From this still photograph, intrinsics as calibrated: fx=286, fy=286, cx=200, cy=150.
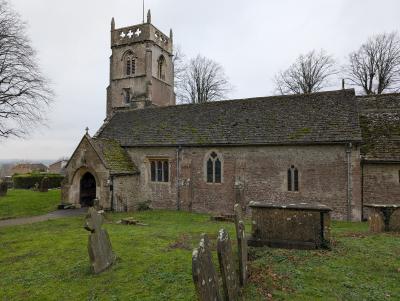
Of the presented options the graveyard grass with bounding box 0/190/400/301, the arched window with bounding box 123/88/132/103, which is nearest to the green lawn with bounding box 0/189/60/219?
the graveyard grass with bounding box 0/190/400/301

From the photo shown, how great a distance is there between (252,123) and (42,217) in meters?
15.3

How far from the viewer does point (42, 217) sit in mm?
18547

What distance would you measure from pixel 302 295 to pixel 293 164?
483 inches

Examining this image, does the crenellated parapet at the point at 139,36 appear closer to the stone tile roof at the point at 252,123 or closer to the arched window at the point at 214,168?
the stone tile roof at the point at 252,123

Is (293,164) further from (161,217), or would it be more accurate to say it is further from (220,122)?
(161,217)

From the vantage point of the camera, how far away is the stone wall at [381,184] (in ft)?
53.5

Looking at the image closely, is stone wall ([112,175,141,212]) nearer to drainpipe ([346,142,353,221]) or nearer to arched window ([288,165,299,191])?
arched window ([288,165,299,191])

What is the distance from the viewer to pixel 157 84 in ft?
104

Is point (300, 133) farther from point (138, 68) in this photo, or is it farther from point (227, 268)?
point (138, 68)

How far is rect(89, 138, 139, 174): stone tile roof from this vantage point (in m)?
20.4

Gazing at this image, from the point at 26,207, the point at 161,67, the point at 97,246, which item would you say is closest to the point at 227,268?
the point at 97,246

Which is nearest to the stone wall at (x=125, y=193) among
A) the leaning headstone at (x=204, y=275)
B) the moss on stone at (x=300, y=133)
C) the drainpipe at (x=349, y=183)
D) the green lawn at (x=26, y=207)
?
the green lawn at (x=26, y=207)

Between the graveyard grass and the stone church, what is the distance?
228 inches

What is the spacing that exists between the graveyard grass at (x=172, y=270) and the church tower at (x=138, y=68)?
20792 mm
